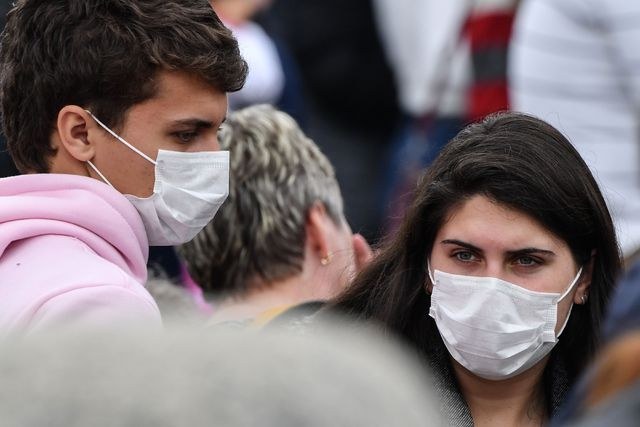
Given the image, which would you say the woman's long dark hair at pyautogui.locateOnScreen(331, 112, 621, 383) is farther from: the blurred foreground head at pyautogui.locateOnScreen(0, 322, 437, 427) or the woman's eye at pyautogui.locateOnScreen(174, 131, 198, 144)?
the blurred foreground head at pyautogui.locateOnScreen(0, 322, 437, 427)

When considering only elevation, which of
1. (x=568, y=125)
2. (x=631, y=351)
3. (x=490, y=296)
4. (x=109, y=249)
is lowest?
(x=568, y=125)

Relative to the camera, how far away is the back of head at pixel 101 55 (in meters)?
2.76

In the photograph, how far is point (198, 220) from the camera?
9.78ft

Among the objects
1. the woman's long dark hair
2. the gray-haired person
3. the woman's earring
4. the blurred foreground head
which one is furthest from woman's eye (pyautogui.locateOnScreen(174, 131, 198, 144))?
the blurred foreground head

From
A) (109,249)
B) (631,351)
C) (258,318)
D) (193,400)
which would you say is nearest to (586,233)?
(258,318)

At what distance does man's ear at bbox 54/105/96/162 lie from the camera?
110 inches

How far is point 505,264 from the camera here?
2971mm

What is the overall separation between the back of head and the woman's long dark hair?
23.0 inches

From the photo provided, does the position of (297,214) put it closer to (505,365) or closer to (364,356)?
(505,365)

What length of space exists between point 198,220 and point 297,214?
25.4 inches

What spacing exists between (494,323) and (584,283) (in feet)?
0.85

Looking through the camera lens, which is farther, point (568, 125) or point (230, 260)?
point (568, 125)

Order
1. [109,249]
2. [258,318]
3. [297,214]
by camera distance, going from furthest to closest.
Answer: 1. [297,214]
2. [258,318]
3. [109,249]

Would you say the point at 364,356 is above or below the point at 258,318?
above
